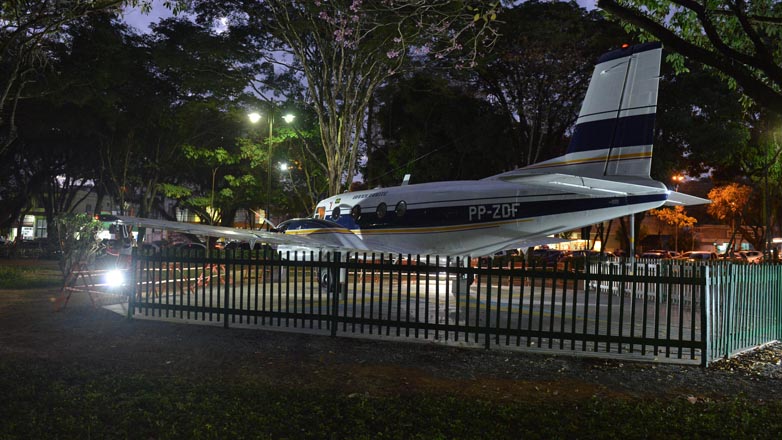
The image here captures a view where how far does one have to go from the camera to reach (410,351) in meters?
8.75

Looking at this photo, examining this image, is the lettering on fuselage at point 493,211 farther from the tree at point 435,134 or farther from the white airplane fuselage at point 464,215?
the tree at point 435,134

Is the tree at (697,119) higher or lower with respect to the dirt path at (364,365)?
higher

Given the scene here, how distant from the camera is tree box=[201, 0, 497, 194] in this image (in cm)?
2208

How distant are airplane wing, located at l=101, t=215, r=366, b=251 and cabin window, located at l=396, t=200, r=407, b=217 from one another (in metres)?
1.81

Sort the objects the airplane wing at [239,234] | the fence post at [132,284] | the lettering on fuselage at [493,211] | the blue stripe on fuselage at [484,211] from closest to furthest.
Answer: the fence post at [132,284] → the airplane wing at [239,234] → the blue stripe on fuselage at [484,211] → the lettering on fuselage at [493,211]

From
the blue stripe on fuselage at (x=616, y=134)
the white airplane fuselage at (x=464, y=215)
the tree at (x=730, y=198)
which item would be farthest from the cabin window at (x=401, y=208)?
the tree at (x=730, y=198)

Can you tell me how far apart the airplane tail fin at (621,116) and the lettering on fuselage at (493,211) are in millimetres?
1246

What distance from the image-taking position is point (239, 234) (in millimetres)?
14344

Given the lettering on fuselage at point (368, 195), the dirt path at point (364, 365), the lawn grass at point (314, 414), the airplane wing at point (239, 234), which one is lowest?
the dirt path at point (364, 365)

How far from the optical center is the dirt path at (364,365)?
6824 mm

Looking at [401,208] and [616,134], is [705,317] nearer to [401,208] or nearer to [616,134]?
[616,134]

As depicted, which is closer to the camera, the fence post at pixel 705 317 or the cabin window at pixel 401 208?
the fence post at pixel 705 317

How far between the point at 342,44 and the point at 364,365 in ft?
59.6

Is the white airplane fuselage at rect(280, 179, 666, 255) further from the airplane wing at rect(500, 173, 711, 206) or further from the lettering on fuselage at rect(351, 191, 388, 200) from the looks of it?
the airplane wing at rect(500, 173, 711, 206)
